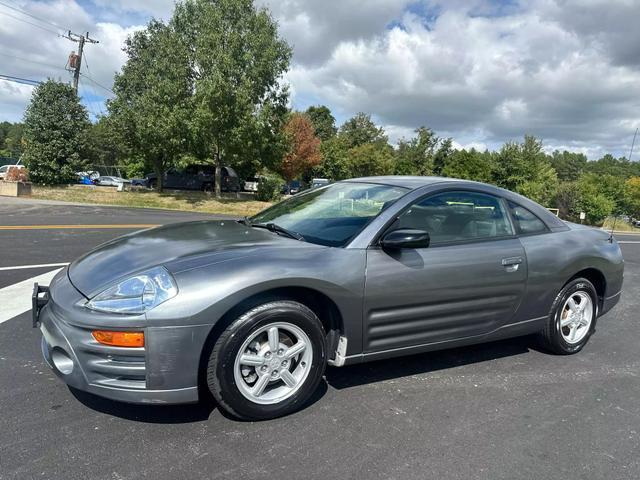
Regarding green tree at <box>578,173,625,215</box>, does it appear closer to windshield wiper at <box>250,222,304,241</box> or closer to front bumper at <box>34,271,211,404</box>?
windshield wiper at <box>250,222,304,241</box>

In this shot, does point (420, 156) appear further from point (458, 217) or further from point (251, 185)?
point (458, 217)

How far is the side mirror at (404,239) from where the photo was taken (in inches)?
121

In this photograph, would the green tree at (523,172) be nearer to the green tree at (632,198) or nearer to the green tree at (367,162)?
the green tree at (632,198)

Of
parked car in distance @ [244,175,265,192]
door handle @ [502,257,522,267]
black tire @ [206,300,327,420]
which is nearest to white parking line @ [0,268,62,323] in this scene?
black tire @ [206,300,327,420]

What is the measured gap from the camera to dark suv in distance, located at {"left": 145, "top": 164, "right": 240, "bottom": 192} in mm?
29688

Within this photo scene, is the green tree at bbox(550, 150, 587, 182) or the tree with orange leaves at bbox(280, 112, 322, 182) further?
the green tree at bbox(550, 150, 587, 182)

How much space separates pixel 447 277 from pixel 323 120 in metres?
79.5

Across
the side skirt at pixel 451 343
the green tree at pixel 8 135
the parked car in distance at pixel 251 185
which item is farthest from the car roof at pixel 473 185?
the green tree at pixel 8 135

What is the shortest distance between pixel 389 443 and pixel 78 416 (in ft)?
5.89

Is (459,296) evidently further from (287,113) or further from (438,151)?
(438,151)

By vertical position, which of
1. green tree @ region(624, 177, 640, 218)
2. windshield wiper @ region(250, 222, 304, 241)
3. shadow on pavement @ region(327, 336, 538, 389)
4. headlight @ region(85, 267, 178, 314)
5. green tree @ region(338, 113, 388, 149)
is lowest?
shadow on pavement @ region(327, 336, 538, 389)

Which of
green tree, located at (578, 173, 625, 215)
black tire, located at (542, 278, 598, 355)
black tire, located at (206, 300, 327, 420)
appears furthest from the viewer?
green tree, located at (578, 173, 625, 215)

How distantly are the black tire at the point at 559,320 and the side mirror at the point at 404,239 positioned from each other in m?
1.70

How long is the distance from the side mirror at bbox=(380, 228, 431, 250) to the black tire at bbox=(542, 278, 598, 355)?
67.1 inches
